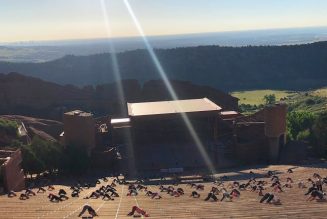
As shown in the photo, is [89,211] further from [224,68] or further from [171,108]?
[224,68]

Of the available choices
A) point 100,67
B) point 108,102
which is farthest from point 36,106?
point 100,67

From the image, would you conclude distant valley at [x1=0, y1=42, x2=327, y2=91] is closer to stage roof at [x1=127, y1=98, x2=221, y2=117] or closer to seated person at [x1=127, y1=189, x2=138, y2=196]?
stage roof at [x1=127, y1=98, x2=221, y2=117]

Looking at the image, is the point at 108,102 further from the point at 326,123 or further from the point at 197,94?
the point at 326,123

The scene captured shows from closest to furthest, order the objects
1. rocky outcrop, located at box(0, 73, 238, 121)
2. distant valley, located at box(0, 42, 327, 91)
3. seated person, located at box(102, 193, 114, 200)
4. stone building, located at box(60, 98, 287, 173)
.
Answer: seated person, located at box(102, 193, 114, 200) < stone building, located at box(60, 98, 287, 173) < rocky outcrop, located at box(0, 73, 238, 121) < distant valley, located at box(0, 42, 327, 91)

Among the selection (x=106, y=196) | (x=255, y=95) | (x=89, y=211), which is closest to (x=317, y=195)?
(x=89, y=211)

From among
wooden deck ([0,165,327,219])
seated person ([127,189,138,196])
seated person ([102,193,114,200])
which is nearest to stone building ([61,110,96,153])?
seated person ([127,189,138,196])

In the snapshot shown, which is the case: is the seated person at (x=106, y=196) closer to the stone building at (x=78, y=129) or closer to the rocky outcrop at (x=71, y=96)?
the stone building at (x=78, y=129)
